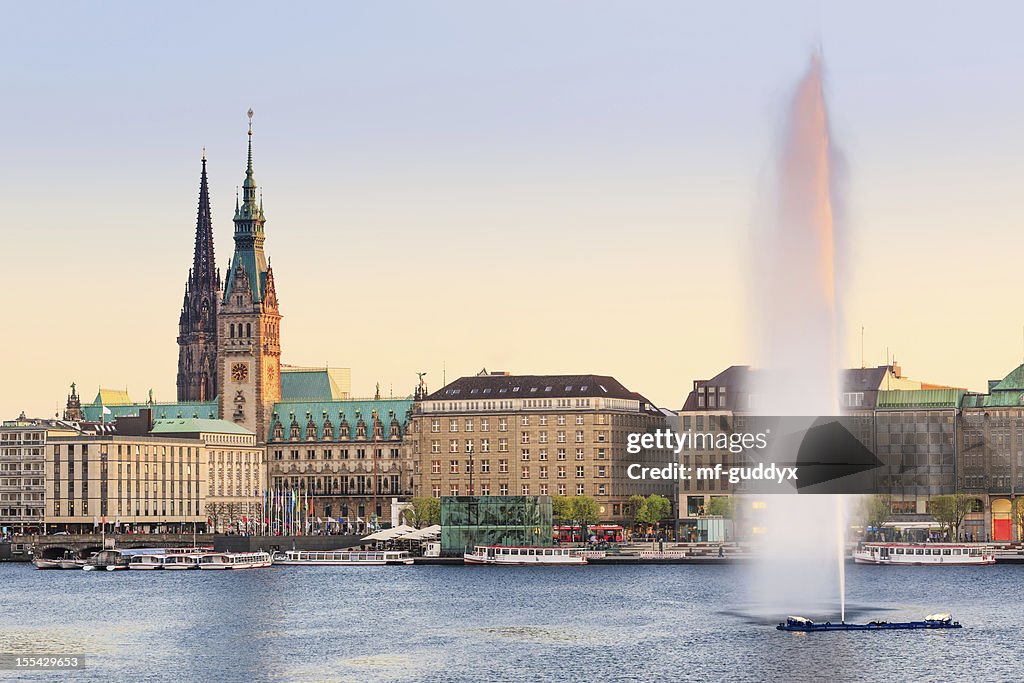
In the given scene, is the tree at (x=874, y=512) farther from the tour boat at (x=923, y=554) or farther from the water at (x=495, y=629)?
the water at (x=495, y=629)

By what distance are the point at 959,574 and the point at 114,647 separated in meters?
76.9

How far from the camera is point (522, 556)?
600ft

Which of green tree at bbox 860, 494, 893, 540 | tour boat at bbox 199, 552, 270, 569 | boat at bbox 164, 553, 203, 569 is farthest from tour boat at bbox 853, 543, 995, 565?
boat at bbox 164, 553, 203, 569

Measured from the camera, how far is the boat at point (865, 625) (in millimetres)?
99750

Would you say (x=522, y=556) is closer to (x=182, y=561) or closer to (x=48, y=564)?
(x=182, y=561)

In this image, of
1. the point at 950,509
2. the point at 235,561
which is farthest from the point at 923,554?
the point at 235,561

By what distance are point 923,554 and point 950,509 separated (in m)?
15.0

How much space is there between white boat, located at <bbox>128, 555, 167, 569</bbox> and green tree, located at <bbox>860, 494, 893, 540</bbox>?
5925cm

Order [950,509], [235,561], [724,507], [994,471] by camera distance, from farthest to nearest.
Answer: [724,507], [994,471], [950,509], [235,561]

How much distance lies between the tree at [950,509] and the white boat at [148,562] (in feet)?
214

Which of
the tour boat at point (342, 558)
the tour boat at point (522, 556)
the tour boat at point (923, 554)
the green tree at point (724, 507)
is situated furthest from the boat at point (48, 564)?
the tour boat at point (923, 554)

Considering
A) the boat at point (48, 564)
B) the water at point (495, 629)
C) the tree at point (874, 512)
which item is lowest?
the water at point (495, 629)

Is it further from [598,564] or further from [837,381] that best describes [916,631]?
[598,564]

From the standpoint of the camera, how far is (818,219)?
85.8m
